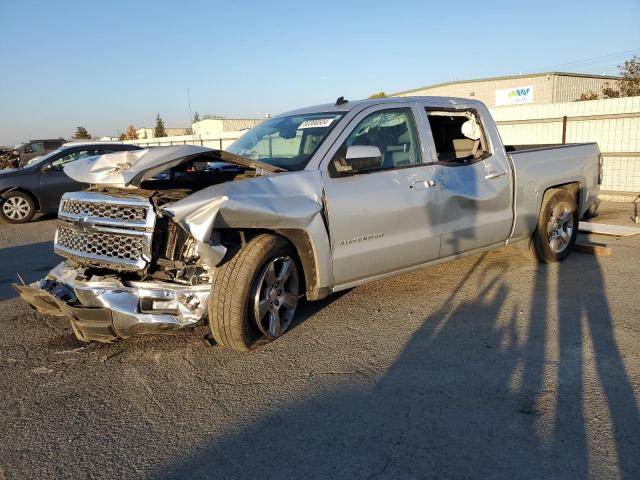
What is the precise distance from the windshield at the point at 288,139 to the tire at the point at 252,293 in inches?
30.5

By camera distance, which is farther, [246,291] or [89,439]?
[246,291]

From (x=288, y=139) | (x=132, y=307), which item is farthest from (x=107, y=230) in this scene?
(x=288, y=139)

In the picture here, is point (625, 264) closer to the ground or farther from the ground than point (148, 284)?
closer to the ground

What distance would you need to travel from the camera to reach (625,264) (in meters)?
6.45

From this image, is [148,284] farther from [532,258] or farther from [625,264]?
[625,264]

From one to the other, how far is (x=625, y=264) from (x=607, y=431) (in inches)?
164

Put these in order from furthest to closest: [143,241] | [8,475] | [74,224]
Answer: [74,224], [143,241], [8,475]

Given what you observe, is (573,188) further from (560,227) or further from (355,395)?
(355,395)

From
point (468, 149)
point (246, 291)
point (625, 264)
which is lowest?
point (625, 264)

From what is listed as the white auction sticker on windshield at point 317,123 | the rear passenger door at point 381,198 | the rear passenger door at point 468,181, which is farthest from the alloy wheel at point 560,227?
the white auction sticker on windshield at point 317,123

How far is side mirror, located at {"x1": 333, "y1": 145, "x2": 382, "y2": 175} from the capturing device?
14.5 feet

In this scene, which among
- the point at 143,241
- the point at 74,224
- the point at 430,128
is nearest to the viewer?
the point at 143,241

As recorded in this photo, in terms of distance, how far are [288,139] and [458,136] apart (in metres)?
2.23

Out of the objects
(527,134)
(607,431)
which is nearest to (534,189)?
(607,431)
